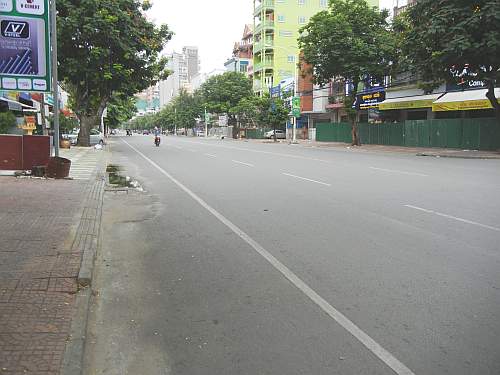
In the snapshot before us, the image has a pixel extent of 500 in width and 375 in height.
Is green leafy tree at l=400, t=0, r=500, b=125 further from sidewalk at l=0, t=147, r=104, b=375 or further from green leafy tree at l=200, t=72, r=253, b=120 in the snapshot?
green leafy tree at l=200, t=72, r=253, b=120

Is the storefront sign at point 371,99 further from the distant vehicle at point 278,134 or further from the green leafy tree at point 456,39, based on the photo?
the distant vehicle at point 278,134

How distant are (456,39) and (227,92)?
5595cm

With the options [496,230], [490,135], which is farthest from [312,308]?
[490,135]

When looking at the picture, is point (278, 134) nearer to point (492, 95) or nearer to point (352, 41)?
point (352, 41)

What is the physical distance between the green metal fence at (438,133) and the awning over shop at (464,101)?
2.77 ft

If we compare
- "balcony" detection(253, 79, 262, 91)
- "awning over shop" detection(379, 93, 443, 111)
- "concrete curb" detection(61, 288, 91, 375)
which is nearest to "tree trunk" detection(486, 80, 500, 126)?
"awning over shop" detection(379, 93, 443, 111)

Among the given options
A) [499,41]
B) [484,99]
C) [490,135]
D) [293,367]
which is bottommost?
[293,367]

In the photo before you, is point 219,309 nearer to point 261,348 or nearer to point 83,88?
point 261,348

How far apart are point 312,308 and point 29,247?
3.81 metres

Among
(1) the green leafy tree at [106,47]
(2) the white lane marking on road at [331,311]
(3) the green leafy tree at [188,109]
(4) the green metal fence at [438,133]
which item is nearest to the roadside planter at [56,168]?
(2) the white lane marking on road at [331,311]

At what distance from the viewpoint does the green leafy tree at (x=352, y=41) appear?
3672cm

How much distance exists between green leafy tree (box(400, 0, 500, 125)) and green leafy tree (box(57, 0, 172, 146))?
15739mm

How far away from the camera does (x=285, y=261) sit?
6.06 m

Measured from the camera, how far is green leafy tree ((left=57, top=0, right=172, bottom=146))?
27.4 meters
